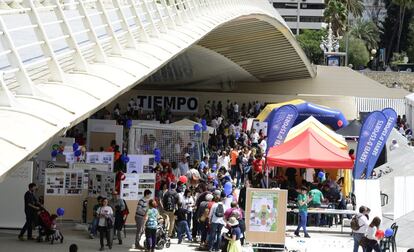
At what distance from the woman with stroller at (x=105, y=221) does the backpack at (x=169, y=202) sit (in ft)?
5.17

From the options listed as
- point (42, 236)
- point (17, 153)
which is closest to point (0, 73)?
point (17, 153)

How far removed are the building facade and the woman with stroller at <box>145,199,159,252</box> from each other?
424 ft

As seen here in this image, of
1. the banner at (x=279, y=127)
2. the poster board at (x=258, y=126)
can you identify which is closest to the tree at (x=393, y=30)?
the poster board at (x=258, y=126)

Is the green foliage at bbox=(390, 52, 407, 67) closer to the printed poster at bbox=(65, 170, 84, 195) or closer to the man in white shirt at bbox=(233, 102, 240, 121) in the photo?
the man in white shirt at bbox=(233, 102, 240, 121)

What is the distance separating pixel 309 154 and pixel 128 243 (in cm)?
617

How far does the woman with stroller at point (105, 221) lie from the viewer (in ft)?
63.5

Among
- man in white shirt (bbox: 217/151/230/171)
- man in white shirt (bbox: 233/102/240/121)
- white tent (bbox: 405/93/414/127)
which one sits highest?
white tent (bbox: 405/93/414/127)

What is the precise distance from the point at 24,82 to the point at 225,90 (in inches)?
1708

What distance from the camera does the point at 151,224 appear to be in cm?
1920

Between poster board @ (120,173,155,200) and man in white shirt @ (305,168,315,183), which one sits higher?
man in white shirt @ (305,168,315,183)

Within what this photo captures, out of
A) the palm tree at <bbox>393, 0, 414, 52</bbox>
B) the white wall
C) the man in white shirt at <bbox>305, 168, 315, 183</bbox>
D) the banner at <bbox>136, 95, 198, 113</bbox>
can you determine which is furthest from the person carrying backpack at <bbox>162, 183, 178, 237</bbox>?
the palm tree at <bbox>393, 0, 414, 52</bbox>

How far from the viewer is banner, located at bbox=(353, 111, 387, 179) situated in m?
26.9

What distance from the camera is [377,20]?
135 m

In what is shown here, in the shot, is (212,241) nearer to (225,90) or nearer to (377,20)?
(225,90)
